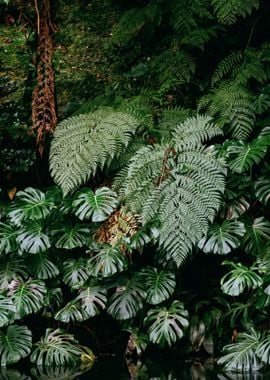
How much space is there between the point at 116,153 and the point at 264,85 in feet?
4.13

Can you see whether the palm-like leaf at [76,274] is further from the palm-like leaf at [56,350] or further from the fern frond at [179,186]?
the fern frond at [179,186]

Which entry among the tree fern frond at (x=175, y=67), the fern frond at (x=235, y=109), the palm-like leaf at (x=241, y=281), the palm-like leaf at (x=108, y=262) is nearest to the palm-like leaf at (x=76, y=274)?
the palm-like leaf at (x=108, y=262)

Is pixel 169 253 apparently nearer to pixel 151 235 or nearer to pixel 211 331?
pixel 151 235

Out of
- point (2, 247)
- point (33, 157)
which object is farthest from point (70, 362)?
point (33, 157)

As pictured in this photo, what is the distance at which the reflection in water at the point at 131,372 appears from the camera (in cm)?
462

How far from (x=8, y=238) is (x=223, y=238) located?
1.43 m

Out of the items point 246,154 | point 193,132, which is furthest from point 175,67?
point 246,154

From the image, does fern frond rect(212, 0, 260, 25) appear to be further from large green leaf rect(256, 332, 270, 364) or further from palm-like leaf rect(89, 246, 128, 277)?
large green leaf rect(256, 332, 270, 364)

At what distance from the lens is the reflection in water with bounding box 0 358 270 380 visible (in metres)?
4.62

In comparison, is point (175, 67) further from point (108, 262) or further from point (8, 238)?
point (8, 238)

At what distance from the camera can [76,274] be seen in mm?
4984

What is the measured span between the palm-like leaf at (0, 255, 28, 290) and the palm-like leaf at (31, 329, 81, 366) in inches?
16.0

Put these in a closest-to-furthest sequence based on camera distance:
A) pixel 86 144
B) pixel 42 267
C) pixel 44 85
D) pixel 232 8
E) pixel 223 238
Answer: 1. pixel 223 238
2. pixel 42 267
3. pixel 86 144
4. pixel 232 8
5. pixel 44 85

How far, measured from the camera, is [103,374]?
4750 mm
